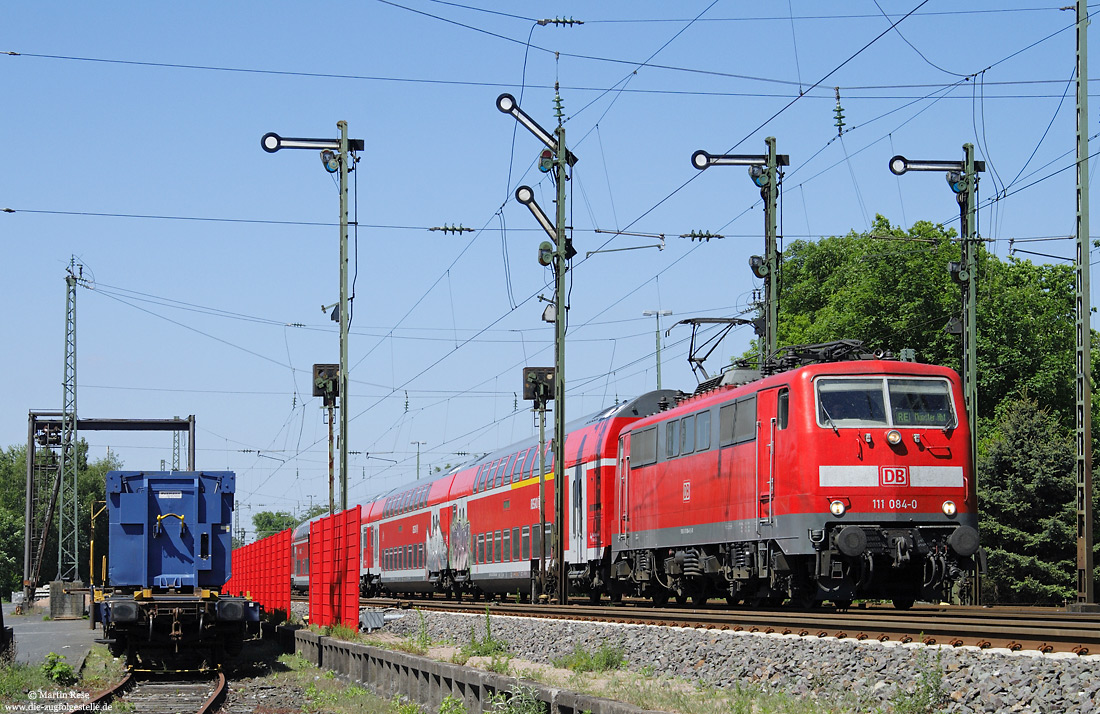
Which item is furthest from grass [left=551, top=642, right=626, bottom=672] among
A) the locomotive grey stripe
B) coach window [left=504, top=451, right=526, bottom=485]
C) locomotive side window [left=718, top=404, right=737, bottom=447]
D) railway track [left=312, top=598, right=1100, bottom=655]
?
coach window [left=504, top=451, right=526, bottom=485]

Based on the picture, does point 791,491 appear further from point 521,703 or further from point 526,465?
point 526,465

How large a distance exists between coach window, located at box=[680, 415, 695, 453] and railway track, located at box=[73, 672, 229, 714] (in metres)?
8.38

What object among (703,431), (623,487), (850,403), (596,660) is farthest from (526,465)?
(596,660)

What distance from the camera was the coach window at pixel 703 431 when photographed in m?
21.1

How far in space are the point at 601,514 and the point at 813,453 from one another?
10068 millimetres

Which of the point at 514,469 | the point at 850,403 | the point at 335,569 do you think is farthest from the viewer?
the point at 514,469

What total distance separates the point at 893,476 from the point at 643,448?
7264 millimetres

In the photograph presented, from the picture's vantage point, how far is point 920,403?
18.1 m

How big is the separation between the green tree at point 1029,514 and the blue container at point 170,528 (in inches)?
745

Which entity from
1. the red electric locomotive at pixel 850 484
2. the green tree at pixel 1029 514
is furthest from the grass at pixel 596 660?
the green tree at pixel 1029 514

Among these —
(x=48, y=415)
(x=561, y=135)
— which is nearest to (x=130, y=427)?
(x=48, y=415)

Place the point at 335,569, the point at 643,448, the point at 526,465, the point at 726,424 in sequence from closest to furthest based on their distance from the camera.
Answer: the point at 726,424
the point at 643,448
the point at 335,569
the point at 526,465

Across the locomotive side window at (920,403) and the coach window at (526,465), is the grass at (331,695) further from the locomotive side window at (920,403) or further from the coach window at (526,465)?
the coach window at (526,465)

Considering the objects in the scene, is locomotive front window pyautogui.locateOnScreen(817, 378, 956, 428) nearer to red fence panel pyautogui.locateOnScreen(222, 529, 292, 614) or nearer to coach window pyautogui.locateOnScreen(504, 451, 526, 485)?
red fence panel pyautogui.locateOnScreen(222, 529, 292, 614)
